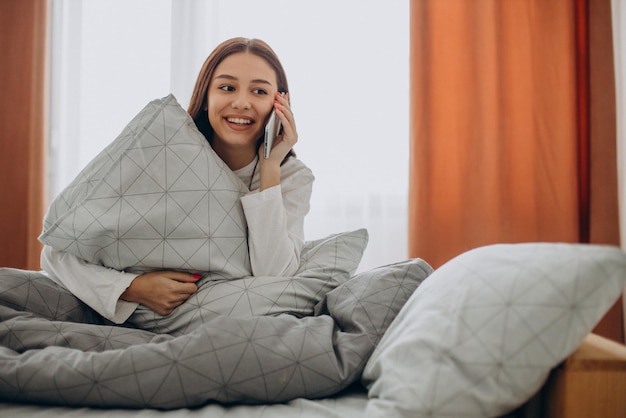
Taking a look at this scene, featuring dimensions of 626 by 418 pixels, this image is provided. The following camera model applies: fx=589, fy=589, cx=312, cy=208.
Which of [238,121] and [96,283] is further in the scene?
[238,121]

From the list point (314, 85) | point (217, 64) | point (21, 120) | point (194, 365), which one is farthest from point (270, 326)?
point (21, 120)

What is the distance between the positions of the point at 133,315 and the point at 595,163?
2.25 m

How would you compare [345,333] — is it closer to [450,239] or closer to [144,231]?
[144,231]

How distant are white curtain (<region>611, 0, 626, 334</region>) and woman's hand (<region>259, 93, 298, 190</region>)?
1.61 meters

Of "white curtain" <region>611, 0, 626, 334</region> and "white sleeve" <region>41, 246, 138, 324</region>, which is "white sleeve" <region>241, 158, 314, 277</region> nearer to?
"white sleeve" <region>41, 246, 138, 324</region>

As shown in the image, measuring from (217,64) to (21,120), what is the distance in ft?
5.72

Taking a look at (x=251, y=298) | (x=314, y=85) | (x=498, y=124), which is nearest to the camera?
(x=251, y=298)

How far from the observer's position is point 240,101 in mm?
1532

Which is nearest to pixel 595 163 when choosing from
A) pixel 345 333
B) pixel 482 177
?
pixel 482 177

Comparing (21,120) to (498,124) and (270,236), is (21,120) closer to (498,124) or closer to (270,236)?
(270,236)

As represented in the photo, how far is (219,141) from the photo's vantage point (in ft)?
5.33

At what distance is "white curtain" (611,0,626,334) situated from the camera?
2455mm

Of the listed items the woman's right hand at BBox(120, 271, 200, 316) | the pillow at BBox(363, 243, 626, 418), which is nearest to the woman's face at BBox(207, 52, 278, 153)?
the woman's right hand at BBox(120, 271, 200, 316)

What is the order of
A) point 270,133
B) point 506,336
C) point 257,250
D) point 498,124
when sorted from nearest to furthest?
point 506,336
point 257,250
point 270,133
point 498,124
